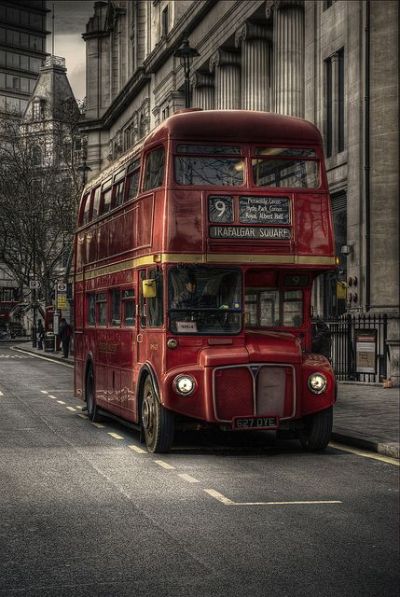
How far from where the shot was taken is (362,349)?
26578 mm

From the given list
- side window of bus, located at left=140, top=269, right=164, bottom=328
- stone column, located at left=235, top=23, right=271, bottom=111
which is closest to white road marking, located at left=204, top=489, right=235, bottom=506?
side window of bus, located at left=140, top=269, right=164, bottom=328

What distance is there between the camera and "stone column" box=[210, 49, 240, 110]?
4600cm

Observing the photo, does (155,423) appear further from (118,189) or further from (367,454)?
(118,189)

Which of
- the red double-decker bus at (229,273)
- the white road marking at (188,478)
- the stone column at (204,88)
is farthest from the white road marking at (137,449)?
the stone column at (204,88)

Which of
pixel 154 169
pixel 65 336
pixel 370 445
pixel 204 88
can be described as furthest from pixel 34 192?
pixel 370 445

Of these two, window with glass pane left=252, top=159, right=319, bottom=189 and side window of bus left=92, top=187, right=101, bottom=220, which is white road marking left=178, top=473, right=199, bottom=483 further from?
side window of bus left=92, top=187, right=101, bottom=220

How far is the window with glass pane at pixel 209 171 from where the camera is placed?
544 inches

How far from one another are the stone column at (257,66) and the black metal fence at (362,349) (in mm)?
15716

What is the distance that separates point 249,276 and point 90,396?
601 centimetres

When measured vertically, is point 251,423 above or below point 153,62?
below

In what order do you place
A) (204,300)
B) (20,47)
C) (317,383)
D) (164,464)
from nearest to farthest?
1. (164,464)
2. (317,383)
3. (204,300)
4. (20,47)

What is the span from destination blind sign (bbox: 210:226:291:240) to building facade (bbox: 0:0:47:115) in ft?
388

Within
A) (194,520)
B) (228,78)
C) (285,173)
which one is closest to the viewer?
(194,520)

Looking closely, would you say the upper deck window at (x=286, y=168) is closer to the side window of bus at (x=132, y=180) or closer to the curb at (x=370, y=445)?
the side window of bus at (x=132, y=180)
